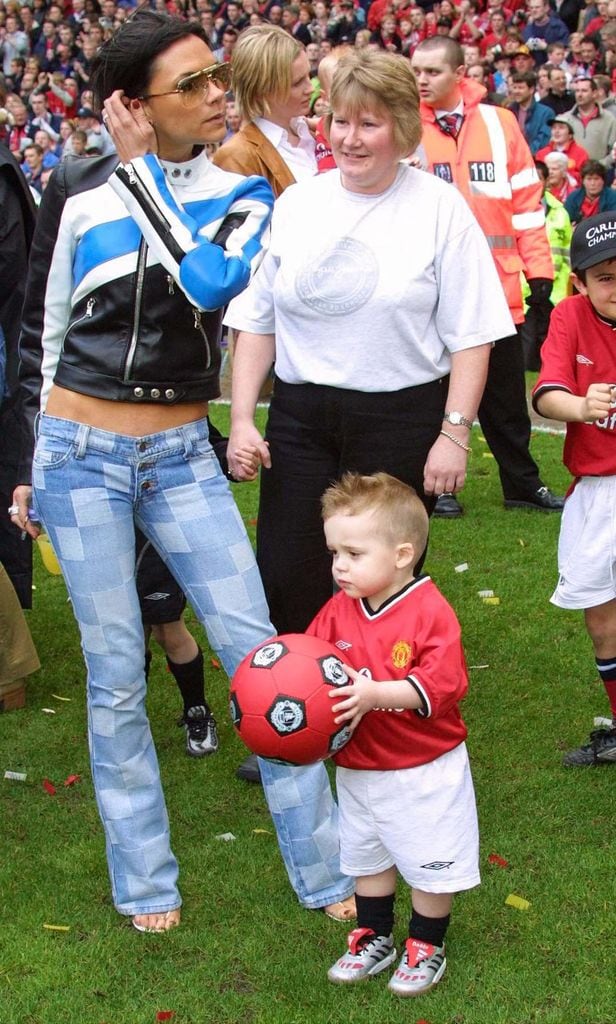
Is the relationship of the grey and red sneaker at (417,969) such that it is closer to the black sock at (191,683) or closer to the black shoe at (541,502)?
the black sock at (191,683)

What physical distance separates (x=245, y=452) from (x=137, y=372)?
2.11 feet

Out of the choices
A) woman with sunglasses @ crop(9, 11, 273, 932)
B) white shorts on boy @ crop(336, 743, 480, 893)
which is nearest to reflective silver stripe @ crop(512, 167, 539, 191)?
woman with sunglasses @ crop(9, 11, 273, 932)

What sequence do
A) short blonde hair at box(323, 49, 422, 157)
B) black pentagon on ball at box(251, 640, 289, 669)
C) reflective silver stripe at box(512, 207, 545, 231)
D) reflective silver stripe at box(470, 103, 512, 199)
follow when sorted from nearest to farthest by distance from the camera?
1. black pentagon on ball at box(251, 640, 289, 669)
2. short blonde hair at box(323, 49, 422, 157)
3. reflective silver stripe at box(470, 103, 512, 199)
4. reflective silver stripe at box(512, 207, 545, 231)

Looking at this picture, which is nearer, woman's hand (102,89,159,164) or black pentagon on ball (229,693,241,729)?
black pentagon on ball (229,693,241,729)

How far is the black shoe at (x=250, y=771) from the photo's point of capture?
16.2 feet

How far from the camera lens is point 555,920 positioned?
3832mm

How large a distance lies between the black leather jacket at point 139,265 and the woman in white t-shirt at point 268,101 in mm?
1802

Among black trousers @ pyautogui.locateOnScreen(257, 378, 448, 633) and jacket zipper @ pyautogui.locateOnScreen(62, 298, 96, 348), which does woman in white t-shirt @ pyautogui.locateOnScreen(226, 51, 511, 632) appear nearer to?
black trousers @ pyautogui.locateOnScreen(257, 378, 448, 633)

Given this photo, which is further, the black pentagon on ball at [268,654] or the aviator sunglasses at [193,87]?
the aviator sunglasses at [193,87]

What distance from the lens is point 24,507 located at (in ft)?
12.8

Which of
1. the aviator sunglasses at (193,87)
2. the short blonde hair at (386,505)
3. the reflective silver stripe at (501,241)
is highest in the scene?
the aviator sunglasses at (193,87)

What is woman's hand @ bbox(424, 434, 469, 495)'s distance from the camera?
159 inches

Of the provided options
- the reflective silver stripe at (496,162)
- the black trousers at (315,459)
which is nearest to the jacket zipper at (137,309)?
the black trousers at (315,459)

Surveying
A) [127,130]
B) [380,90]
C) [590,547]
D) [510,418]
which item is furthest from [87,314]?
A: [510,418]
